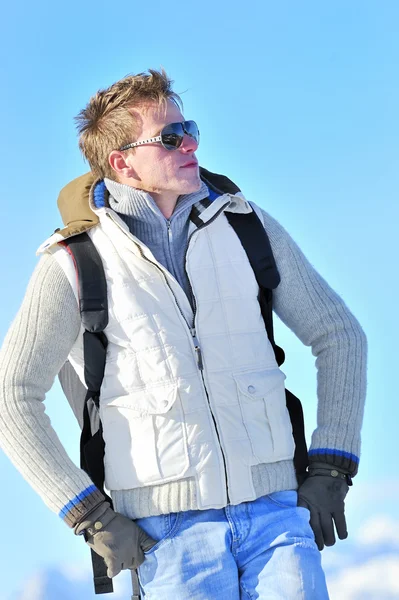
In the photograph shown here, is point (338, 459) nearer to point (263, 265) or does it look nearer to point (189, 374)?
point (189, 374)

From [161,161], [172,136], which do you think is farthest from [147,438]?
[172,136]

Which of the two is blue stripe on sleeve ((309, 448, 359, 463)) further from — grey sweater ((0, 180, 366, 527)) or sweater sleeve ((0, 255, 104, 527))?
sweater sleeve ((0, 255, 104, 527))

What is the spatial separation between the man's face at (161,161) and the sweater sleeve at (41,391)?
65 cm

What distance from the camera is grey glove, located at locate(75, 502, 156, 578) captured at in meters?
3.53

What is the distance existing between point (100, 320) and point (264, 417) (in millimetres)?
824

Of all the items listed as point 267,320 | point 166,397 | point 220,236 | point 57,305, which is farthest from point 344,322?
point 57,305

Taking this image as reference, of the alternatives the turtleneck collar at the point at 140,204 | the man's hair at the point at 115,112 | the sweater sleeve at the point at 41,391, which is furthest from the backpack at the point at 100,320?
the man's hair at the point at 115,112

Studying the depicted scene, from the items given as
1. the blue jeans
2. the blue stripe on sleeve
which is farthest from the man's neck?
the blue jeans

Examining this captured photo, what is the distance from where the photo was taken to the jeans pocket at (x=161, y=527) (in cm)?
355

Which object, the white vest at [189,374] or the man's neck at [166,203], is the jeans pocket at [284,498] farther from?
the man's neck at [166,203]

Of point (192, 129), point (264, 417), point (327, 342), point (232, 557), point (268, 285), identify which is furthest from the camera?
point (192, 129)

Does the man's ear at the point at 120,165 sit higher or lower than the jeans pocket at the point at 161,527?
higher

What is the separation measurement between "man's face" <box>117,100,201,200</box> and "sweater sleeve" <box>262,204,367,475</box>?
0.44 metres

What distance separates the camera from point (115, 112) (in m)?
4.31
